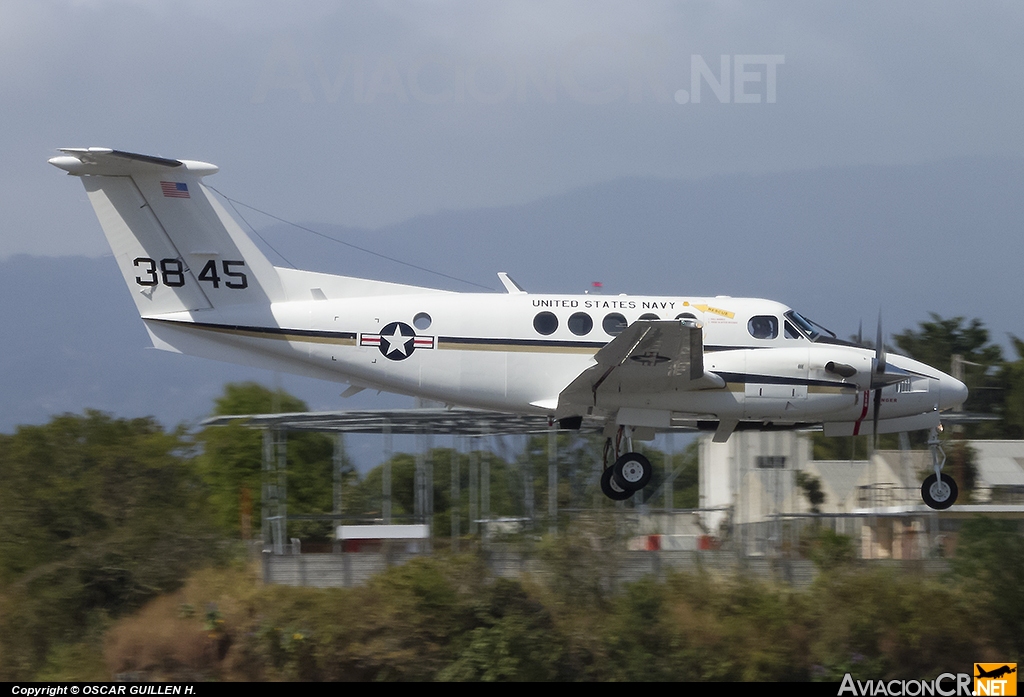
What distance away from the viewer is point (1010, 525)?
67.5 ft

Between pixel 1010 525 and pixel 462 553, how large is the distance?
10.1 m

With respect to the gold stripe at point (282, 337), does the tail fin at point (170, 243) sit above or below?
above

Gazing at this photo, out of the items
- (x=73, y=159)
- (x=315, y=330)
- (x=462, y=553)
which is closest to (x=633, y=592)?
(x=462, y=553)

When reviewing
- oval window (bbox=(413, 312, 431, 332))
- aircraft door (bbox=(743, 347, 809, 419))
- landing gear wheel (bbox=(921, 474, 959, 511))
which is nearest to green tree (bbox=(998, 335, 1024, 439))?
landing gear wheel (bbox=(921, 474, 959, 511))

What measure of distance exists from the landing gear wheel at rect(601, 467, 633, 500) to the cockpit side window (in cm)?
323

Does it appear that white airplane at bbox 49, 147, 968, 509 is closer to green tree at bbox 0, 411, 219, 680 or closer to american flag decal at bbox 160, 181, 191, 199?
american flag decal at bbox 160, 181, 191, 199

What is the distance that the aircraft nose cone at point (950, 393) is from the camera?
17.9m

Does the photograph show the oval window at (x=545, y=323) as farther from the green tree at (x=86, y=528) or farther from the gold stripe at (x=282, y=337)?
the green tree at (x=86, y=528)

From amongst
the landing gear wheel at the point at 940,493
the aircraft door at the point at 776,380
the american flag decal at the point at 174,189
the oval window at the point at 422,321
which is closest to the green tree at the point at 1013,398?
the landing gear wheel at the point at 940,493

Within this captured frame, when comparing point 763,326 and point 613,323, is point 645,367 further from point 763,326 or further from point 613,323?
point 763,326

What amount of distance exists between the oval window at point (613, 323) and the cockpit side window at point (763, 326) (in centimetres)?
203

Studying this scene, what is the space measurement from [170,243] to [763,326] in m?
9.49

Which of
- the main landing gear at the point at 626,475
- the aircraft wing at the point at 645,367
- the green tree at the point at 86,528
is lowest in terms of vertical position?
the green tree at the point at 86,528

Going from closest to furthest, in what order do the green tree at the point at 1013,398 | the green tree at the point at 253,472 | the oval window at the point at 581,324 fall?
the oval window at the point at 581,324
the green tree at the point at 253,472
the green tree at the point at 1013,398
